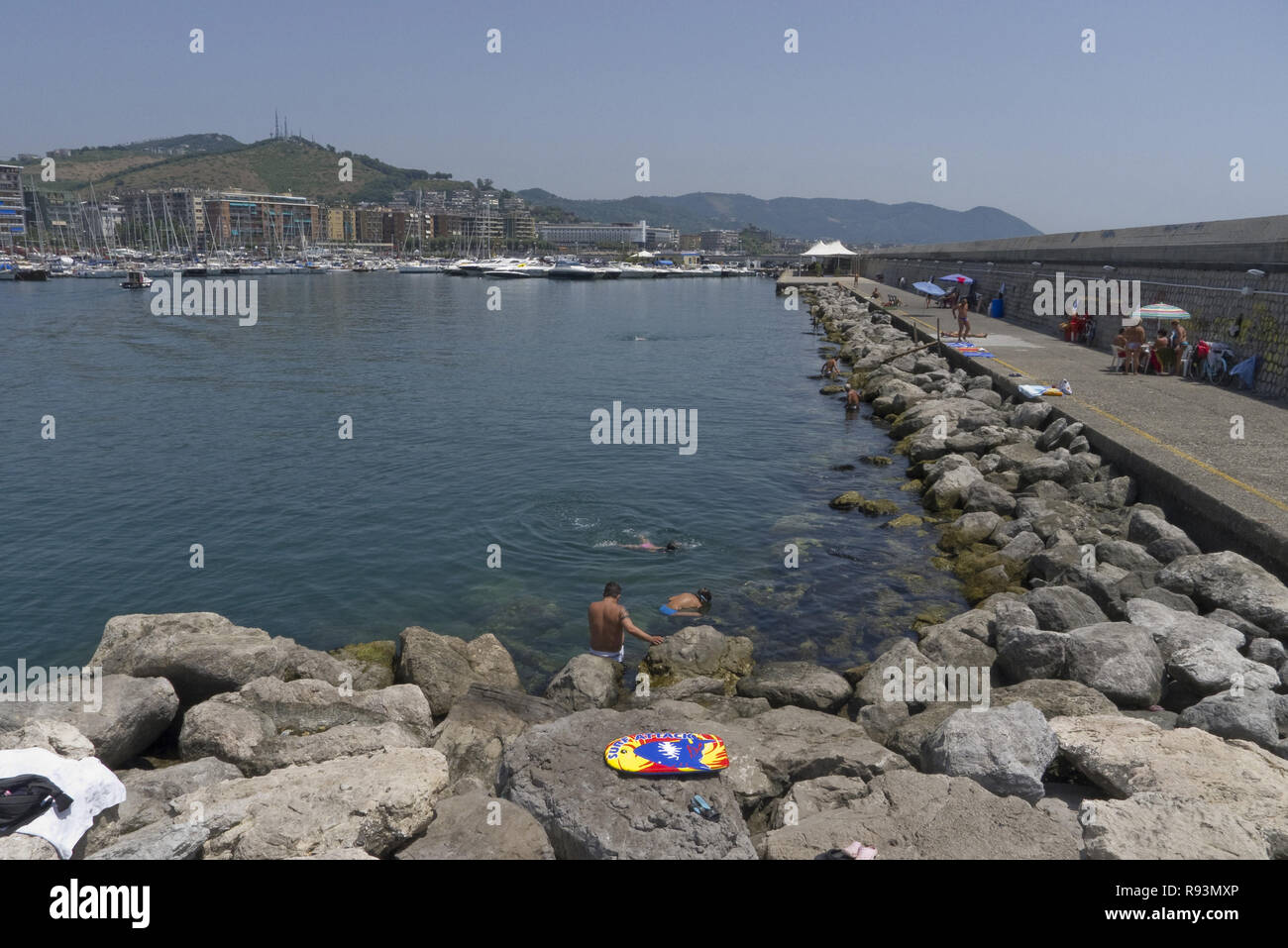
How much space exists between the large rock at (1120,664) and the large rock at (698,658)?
399cm

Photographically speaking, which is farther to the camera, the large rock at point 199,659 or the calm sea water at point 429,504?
the calm sea water at point 429,504

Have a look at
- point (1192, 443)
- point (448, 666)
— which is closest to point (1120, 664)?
point (448, 666)

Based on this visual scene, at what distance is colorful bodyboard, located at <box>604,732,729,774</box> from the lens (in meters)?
7.24

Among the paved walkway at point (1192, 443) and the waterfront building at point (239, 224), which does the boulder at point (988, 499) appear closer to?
the paved walkway at point (1192, 443)

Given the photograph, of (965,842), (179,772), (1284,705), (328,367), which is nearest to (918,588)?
(1284,705)

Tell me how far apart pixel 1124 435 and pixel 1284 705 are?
10177mm

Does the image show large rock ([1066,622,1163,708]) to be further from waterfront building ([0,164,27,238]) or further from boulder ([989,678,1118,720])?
waterfront building ([0,164,27,238])

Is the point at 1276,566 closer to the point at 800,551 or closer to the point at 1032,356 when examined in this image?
the point at 800,551

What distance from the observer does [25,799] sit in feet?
21.1

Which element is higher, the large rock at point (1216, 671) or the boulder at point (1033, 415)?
the boulder at point (1033, 415)

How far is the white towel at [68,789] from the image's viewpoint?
21.1 feet

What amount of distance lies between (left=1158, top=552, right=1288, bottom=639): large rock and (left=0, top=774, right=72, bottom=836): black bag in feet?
41.7

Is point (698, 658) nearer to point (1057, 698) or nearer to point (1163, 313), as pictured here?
point (1057, 698)

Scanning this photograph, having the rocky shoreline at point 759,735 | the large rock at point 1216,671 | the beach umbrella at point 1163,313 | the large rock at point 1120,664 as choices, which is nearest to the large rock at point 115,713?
the rocky shoreline at point 759,735
